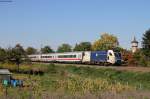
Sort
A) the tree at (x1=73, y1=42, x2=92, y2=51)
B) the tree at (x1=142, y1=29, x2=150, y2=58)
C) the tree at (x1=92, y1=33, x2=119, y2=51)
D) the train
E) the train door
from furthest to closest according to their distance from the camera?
1. the tree at (x1=73, y1=42, x2=92, y2=51)
2. the tree at (x1=92, y1=33, x2=119, y2=51)
3. the tree at (x1=142, y1=29, x2=150, y2=58)
4. the train
5. the train door

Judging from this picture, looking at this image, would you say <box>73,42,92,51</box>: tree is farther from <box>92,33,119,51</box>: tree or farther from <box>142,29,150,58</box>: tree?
<box>142,29,150,58</box>: tree

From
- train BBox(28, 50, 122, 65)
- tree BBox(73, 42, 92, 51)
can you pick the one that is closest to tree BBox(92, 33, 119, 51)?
tree BBox(73, 42, 92, 51)

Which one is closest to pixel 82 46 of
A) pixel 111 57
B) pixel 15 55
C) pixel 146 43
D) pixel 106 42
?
pixel 106 42

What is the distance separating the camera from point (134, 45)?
170 metres

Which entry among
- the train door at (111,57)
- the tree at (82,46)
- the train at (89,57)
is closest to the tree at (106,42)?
the tree at (82,46)

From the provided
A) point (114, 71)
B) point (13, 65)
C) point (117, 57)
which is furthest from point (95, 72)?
point (13, 65)

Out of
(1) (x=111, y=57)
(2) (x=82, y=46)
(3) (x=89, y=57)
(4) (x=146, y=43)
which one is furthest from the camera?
(2) (x=82, y=46)

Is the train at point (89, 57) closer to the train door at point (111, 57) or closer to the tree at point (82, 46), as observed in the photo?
the train door at point (111, 57)

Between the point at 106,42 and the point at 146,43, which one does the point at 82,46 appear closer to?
the point at 106,42

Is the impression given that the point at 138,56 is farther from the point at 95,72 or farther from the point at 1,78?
the point at 1,78

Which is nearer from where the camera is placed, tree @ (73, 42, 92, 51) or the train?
the train

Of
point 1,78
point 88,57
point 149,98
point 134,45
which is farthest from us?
point 134,45

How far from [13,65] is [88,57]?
15502 mm

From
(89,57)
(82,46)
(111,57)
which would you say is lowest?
(111,57)
